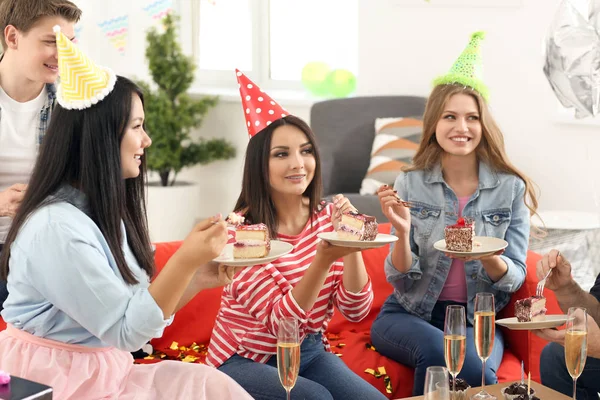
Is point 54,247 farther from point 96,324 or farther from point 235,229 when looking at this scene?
point 235,229

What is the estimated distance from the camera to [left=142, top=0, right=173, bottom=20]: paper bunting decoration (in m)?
6.62

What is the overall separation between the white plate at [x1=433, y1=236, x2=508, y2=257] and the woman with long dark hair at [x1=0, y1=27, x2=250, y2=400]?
0.83 m

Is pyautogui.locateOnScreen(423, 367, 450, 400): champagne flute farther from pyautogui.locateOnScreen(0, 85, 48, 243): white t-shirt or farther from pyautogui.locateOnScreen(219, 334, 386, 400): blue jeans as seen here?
pyautogui.locateOnScreen(0, 85, 48, 243): white t-shirt

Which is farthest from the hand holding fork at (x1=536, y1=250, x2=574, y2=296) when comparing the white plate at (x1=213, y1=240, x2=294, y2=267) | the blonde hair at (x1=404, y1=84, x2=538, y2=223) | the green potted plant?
the green potted plant

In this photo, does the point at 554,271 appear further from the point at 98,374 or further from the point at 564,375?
the point at 98,374

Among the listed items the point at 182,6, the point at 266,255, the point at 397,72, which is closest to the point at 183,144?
the point at 182,6

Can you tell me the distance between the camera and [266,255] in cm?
227

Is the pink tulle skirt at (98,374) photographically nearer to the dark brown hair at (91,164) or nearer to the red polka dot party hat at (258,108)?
the dark brown hair at (91,164)

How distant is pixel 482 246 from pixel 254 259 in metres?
0.81

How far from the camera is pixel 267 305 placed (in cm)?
248

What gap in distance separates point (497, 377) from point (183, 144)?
421 centimetres

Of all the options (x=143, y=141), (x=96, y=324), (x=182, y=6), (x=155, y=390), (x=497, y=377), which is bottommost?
(x=497, y=377)

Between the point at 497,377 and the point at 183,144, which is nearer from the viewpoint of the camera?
the point at 497,377

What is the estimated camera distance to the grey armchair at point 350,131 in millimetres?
5078
